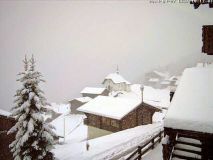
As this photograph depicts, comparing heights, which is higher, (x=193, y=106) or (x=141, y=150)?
(x=193, y=106)

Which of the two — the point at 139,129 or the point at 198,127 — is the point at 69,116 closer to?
the point at 139,129

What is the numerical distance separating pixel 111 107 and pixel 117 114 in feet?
10.6

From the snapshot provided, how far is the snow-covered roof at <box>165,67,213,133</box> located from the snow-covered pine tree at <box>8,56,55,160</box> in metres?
11.9

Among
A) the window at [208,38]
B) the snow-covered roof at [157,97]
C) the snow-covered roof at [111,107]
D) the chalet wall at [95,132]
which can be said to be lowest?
the snow-covered roof at [157,97]

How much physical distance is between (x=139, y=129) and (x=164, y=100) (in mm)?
36387

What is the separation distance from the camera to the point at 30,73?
1953 cm

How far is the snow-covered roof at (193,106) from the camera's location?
900cm

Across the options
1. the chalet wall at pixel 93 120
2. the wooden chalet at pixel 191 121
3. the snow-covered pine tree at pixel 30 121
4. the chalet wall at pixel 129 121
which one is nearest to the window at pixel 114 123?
the chalet wall at pixel 129 121

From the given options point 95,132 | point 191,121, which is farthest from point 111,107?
point 191,121

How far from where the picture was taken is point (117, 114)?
1286 inches

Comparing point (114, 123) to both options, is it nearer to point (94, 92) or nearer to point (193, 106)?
point (193, 106)

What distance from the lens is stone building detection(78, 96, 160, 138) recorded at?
32.7 meters

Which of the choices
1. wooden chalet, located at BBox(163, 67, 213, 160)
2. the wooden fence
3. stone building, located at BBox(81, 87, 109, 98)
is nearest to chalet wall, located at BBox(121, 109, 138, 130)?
the wooden fence

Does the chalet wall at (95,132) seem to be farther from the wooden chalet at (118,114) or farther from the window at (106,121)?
the window at (106,121)
